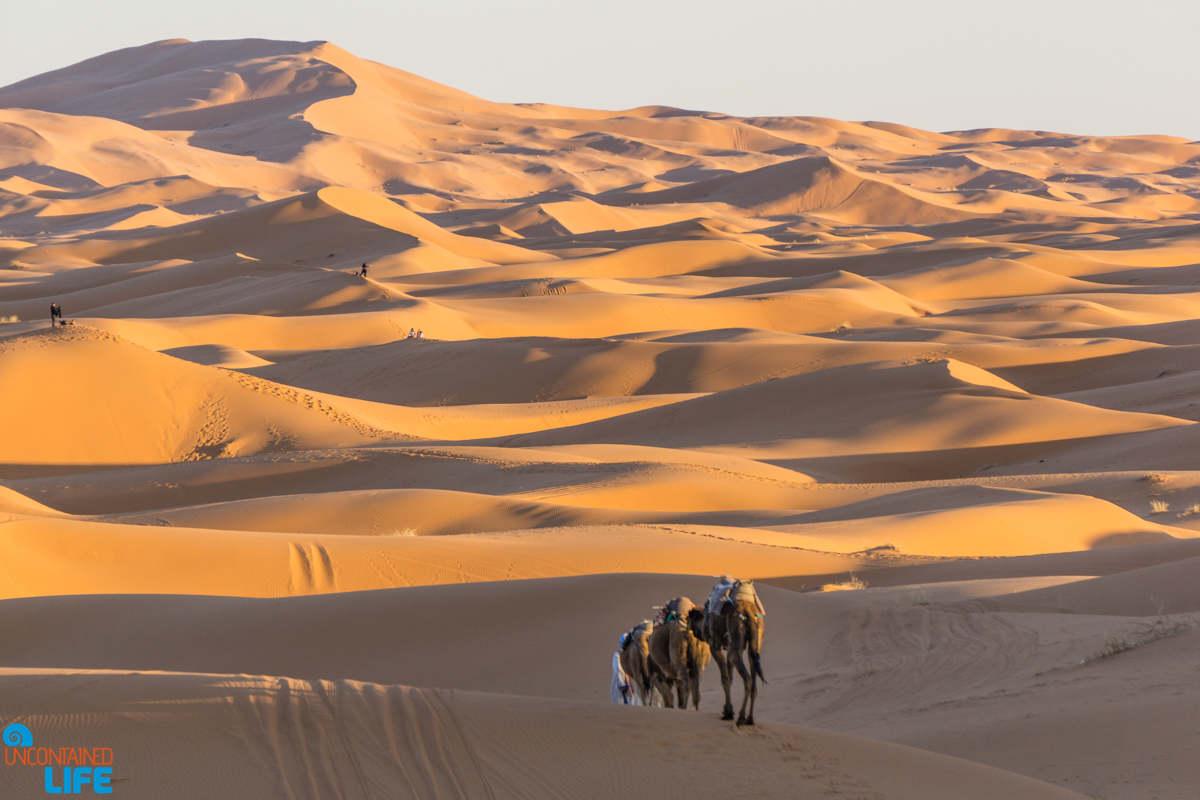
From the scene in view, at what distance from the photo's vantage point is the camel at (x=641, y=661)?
691 centimetres

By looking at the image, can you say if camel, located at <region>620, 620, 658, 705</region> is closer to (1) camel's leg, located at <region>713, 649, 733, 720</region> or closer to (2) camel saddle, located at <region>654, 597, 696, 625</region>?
(2) camel saddle, located at <region>654, 597, 696, 625</region>

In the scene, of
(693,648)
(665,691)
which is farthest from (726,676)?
(665,691)

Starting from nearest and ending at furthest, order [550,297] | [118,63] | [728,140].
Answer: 1. [550,297]
2. [728,140]
3. [118,63]

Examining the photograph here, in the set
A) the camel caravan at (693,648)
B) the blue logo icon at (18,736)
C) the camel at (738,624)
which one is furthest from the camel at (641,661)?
the blue logo icon at (18,736)

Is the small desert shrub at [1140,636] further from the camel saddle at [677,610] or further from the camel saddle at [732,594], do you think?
the camel saddle at [732,594]

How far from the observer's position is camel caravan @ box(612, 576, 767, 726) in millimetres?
5566

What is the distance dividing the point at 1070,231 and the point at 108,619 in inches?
2868

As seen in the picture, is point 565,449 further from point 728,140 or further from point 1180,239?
point 728,140

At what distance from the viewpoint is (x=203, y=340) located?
3453 centimetres

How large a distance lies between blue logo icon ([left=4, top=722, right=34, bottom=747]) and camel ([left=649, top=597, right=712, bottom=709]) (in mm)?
3095

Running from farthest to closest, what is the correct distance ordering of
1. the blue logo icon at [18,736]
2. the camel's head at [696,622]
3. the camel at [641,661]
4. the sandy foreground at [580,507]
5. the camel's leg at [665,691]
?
1. the camel at [641,661]
2. the camel's leg at [665,691]
3. the camel's head at [696,622]
4. the sandy foreground at [580,507]
5. the blue logo icon at [18,736]

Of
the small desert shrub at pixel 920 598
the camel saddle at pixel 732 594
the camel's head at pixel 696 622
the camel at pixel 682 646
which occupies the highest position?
the camel saddle at pixel 732 594

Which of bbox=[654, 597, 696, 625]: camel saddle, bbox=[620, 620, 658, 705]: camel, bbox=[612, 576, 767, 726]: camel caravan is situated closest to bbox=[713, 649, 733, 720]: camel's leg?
bbox=[612, 576, 767, 726]: camel caravan

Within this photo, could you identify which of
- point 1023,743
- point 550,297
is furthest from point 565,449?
point 550,297
